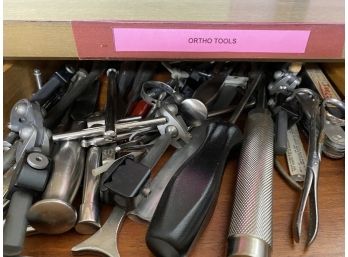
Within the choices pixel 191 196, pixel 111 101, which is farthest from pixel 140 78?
pixel 191 196

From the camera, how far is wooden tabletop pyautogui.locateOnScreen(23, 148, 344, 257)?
309 mm

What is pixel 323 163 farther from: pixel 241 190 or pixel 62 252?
pixel 62 252

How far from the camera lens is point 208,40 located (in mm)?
359

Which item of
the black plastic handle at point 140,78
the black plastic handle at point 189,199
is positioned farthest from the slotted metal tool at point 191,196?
the black plastic handle at point 140,78

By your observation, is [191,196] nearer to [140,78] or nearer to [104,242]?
[104,242]

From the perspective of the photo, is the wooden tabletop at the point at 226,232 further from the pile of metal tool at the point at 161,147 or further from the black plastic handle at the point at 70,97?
the black plastic handle at the point at 70,97

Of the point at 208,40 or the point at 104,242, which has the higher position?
the point at 208,40

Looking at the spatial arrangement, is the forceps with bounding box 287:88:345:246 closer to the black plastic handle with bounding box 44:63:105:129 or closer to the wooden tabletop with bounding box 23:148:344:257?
the wooden tabletop with bounding box 23:148:344:257

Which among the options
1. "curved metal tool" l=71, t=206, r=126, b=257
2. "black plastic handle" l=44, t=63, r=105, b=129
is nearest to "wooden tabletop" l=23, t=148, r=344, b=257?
"curved metal tool" l=71, t=206, r=126, b=257

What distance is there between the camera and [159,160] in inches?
15.0

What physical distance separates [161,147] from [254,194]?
10 centimetres

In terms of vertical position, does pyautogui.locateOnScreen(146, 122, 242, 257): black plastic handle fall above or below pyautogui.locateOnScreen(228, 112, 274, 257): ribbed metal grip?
above

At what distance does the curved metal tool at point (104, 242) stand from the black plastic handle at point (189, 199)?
0.13ft

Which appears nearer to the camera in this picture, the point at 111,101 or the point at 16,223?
the point at 16,223
